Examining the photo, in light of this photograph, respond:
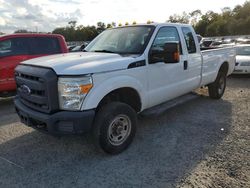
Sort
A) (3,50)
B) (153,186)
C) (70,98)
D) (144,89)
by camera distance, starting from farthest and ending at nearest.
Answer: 1. (3,50)
2. (144,89)
3. (70,98)
4. (153,186)

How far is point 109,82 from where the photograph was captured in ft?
12.5

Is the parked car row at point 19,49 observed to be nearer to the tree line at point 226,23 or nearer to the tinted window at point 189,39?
the tinted window at point 189,39

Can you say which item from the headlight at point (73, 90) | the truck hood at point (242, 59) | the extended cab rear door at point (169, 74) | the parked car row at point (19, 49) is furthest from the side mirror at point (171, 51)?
the truck hood at point (242, 59)

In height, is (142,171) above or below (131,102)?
below

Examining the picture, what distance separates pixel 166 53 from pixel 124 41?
0.86 meters

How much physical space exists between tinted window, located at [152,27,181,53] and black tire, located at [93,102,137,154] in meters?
1.33

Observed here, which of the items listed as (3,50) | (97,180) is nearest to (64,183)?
(97,180)

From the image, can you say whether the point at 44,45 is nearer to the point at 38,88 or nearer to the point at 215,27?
the point at 38,88

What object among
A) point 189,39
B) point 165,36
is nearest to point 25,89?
point 165,36

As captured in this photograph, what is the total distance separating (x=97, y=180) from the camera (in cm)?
347

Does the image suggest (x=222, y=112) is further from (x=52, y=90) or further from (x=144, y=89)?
(x=52, y=90)

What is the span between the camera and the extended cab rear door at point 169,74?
4.68 metres

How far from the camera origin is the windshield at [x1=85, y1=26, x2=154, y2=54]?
4607 mm

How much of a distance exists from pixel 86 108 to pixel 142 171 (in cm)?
114
